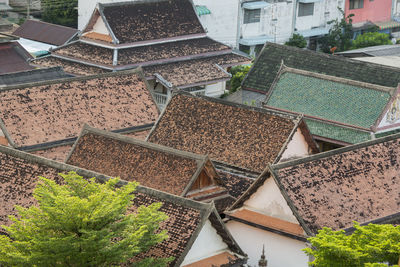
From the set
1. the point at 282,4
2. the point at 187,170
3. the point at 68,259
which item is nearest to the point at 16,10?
the point at 282,4

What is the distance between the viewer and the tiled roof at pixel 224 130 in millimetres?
40156

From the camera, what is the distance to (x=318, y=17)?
83125 millimetres

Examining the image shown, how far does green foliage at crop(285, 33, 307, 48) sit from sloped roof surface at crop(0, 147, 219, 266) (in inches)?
1851

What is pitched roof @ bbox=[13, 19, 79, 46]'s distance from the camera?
227 ft

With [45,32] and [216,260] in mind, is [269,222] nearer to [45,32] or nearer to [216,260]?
[216,260]

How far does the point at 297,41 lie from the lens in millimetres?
78938

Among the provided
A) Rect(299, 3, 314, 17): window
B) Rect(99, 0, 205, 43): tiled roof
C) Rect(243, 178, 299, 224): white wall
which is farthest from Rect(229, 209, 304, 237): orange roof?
Rect(299, 3, 314, 17): window

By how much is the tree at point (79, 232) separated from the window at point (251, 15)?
49.5m

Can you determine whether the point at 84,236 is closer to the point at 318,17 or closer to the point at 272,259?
the point at 272,259

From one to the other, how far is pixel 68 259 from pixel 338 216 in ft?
36.9

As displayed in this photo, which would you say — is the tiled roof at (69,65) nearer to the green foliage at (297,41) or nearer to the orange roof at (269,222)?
the orange roof at (269,222)

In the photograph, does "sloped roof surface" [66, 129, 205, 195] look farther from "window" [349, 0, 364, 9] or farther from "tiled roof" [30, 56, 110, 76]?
"window" [349, 0, 364, 9]

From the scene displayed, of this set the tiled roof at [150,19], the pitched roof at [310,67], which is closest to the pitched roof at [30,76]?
the tiled roof at [150,19]

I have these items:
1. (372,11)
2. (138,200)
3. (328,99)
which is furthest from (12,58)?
(372,11)
